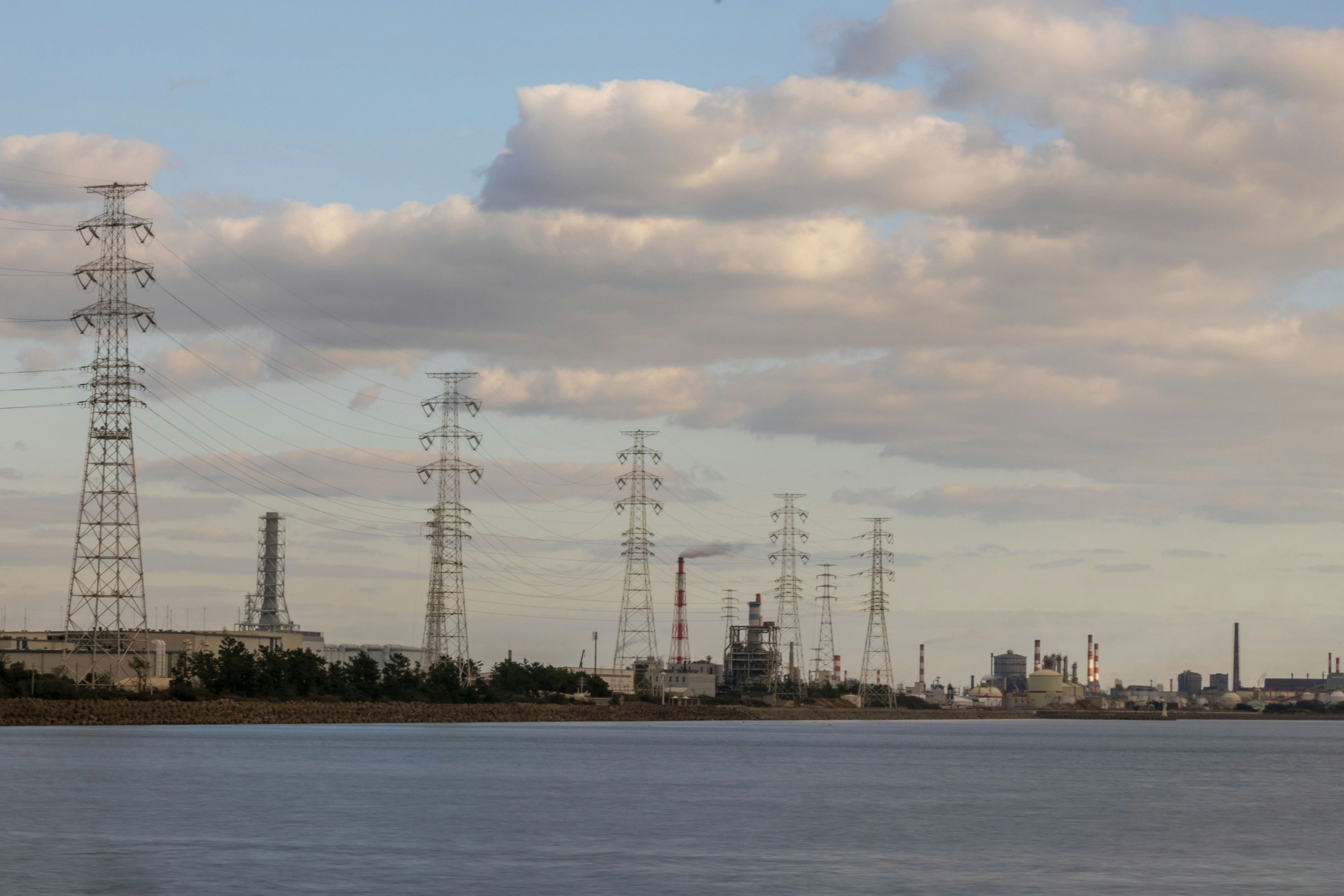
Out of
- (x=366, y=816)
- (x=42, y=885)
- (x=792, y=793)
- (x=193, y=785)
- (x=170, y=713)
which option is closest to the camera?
(x=42, y=885)

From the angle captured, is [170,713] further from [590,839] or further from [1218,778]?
[590,839]

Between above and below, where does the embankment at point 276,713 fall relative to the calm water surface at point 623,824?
below

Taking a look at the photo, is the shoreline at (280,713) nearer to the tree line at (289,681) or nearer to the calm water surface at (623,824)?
the tree line at (289,681)

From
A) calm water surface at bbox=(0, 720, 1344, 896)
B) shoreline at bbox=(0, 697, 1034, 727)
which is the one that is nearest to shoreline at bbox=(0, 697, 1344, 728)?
shoreline at bbox=(0, 697, 1034, 727)

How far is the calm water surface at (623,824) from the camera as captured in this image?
108ft

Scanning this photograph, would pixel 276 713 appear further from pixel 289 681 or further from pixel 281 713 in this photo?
pixel 289 681

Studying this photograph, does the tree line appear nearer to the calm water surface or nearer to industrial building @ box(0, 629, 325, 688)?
industrial building @ box(0, 629, 325, 688)

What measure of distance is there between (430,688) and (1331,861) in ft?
421

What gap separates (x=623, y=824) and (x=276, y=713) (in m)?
97.7

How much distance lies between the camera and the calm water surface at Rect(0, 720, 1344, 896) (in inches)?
1302

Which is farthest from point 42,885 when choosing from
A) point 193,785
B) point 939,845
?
point 193,785

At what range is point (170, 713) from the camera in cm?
12231

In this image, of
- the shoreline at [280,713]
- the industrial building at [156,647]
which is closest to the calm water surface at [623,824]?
the shoreline at [280,713]

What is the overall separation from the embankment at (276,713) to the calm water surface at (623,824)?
15.4 meters
